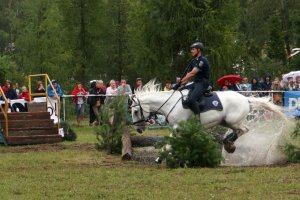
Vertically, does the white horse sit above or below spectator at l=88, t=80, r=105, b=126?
above

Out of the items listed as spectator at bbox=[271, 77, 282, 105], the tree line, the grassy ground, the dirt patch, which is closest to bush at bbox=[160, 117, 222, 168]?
the grassy ground

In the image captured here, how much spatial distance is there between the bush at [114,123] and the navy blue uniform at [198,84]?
6.30ft

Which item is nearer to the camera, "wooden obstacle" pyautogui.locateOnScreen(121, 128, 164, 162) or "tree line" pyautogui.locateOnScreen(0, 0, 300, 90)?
"wooden obstacle" pyautogui.locateOnScreen(121, 128, 164, 162)

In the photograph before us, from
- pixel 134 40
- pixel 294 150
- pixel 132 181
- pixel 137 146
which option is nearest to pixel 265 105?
pixel 294 150

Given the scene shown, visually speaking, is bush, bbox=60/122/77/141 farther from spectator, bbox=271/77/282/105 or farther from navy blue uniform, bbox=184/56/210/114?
spectator, bbox=271/77/282/105

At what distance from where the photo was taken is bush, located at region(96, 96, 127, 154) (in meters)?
15.1

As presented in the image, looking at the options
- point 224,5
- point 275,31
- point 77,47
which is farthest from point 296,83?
point 275,31

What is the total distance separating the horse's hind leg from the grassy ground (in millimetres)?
1608

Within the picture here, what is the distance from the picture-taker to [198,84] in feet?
45.3

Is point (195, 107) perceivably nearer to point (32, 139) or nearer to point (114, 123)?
point (114, 123)

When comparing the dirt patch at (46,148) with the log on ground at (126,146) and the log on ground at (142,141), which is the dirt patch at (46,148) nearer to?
the log on ground at (142,141)

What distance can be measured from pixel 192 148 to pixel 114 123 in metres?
3.11

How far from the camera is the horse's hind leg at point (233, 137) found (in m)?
14.3

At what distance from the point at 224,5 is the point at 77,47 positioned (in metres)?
10.9
